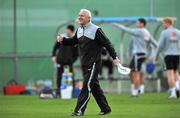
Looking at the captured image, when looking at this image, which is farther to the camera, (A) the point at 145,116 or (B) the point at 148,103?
(B) the point at 148,103

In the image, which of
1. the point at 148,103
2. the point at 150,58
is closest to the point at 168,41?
the point at 148,103

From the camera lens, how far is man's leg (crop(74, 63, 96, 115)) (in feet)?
51.3

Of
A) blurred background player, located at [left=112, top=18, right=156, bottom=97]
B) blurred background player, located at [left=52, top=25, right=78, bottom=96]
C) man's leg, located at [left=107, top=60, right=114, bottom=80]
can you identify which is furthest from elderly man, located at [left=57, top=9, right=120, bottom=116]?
man's leg, located at [left=107, top=60, right=114, bottom=80]

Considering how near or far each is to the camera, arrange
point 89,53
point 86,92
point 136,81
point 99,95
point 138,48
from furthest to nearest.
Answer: point 138,48 < point 136,81 < point 99,95 < point 89,53 < point 86,92

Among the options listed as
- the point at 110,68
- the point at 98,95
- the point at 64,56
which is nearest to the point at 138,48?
the point at 64,56

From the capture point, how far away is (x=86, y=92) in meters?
15.7

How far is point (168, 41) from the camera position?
23.4 m

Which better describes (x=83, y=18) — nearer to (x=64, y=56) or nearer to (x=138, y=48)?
(x=64, y=56)

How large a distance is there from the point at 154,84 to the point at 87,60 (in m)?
15.7

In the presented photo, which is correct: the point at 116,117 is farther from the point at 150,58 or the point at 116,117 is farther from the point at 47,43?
the point at 47,43

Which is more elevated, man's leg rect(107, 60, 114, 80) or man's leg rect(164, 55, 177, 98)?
man's leg rect(164, 55, 177, 98)

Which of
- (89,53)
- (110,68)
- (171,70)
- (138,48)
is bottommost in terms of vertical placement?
(110,68)

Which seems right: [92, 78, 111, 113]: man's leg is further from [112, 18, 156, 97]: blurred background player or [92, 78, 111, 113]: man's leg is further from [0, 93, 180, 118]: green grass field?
[112, 18, 156, 97]: blurred background player

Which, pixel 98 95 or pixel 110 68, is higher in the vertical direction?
pixel 98 95
